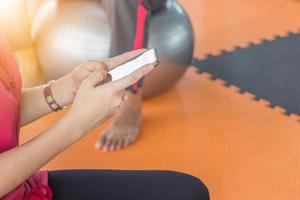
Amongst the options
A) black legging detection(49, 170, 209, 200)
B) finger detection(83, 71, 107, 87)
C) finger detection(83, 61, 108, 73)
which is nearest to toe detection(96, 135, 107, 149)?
black legging detection(49, 170, 209, 200)

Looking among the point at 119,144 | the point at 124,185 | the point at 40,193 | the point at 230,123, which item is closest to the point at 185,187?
the point at 124,185

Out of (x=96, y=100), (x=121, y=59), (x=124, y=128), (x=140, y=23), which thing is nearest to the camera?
(x=96, y=100)

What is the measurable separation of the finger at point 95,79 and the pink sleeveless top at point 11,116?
156 millimetres

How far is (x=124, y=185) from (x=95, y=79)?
274 mm

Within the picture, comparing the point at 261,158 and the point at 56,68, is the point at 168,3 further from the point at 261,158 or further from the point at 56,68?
the point at 261,158

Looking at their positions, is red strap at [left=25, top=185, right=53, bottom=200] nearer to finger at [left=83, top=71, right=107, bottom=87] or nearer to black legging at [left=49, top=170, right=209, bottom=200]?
black legging at [left=49, top=170, right=209, bottom=200]

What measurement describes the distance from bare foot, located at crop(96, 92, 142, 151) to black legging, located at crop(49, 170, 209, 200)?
0.70m

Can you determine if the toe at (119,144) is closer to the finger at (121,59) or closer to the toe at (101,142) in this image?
the toe at (101,142)

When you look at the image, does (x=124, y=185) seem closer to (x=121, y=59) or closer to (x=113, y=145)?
(x=121, y=59)

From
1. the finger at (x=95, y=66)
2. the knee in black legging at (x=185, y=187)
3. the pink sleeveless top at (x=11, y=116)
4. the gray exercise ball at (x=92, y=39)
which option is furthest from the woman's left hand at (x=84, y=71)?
the gray exercise ball at (x=92, y=39)

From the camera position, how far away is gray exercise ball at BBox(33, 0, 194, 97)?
1.82 metres

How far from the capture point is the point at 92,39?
182 centimetres

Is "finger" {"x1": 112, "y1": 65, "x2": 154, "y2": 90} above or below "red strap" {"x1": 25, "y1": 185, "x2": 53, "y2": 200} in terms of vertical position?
above

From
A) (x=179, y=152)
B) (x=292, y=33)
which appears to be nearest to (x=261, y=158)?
(x=179, y=152)
